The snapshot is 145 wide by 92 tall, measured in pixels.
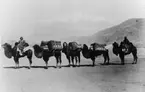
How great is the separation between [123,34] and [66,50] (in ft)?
1.66

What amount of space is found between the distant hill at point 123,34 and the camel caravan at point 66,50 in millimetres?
39

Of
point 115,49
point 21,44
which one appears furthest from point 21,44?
point 115,49

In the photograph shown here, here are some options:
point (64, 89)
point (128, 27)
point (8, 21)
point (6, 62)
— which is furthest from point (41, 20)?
point (128, 27)

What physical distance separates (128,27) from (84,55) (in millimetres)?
441

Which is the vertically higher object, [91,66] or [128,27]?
[128,27]

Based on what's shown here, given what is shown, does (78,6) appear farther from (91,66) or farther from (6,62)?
(6,62)

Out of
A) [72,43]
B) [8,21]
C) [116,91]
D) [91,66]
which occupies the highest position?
[8,21]

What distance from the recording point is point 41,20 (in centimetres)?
206

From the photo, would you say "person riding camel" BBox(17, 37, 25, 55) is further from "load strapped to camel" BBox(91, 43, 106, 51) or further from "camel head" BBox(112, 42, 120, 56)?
"camel head" BBox(112, 42, 120, 56)

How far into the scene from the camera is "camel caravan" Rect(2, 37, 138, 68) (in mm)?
2059

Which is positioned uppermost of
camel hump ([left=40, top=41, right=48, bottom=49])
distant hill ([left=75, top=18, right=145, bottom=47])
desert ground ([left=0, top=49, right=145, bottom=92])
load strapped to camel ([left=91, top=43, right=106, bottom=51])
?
distant hill ([left=75, top=18, right=145, bottom=47])

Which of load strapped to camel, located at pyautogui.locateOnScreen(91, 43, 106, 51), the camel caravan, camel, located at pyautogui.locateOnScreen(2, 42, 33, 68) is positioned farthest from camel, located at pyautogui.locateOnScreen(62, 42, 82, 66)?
camel, located at pyautogui.locateOnScreen(2, 42, 33, 68)

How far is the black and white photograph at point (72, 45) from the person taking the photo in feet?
6.72

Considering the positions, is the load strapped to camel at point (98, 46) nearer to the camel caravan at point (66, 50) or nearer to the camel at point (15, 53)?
the camel caravan at point (66, 50)
